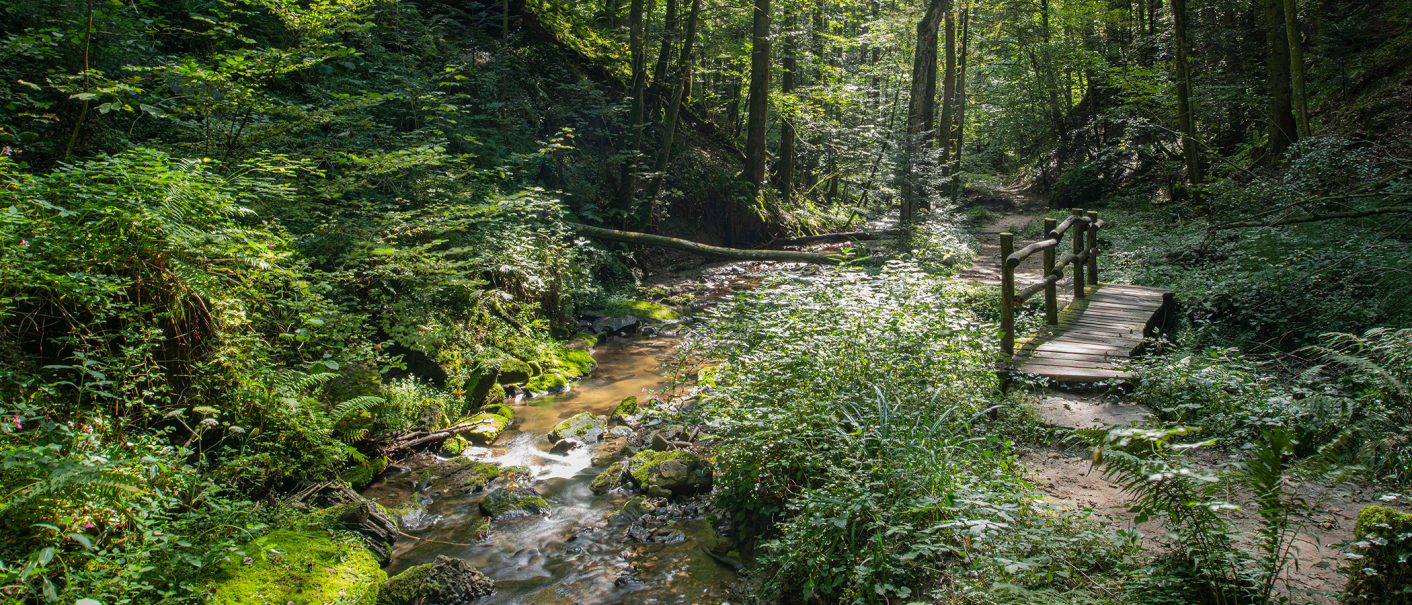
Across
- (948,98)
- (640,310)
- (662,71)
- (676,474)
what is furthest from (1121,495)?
(948,98)

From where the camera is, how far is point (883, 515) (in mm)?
3492

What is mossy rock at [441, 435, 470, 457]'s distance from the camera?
710 cm

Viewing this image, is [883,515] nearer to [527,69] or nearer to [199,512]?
[199,512]

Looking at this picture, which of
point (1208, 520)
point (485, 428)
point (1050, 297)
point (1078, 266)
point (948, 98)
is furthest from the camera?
point (948, 98)

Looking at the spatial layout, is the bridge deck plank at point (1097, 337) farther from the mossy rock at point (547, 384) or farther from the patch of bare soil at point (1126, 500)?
the mossy rock at point (547, 384)

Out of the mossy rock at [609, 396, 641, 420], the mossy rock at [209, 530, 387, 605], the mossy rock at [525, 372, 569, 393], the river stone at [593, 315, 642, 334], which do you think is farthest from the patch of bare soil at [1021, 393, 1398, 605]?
the river stone at [593, 315, 642, 334]

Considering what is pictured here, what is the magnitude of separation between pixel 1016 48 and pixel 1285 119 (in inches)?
708

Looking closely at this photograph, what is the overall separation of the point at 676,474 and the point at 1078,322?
18.4 ft

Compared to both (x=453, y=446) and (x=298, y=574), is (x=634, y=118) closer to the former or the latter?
(x=453, y=446)

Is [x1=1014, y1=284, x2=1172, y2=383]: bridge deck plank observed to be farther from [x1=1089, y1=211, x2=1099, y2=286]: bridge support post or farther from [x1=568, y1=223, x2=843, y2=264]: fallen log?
[x1=568, y1=223, x2=843, y2=264]: fallen log

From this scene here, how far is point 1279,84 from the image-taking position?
12305mm

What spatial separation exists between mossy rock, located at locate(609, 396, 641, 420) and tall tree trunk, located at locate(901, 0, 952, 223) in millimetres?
9123

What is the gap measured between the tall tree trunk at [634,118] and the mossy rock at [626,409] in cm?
761

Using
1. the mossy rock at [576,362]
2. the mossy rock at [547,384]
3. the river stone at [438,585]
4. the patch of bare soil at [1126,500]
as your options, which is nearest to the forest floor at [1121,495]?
the patch of bare soil at [1126,500]
